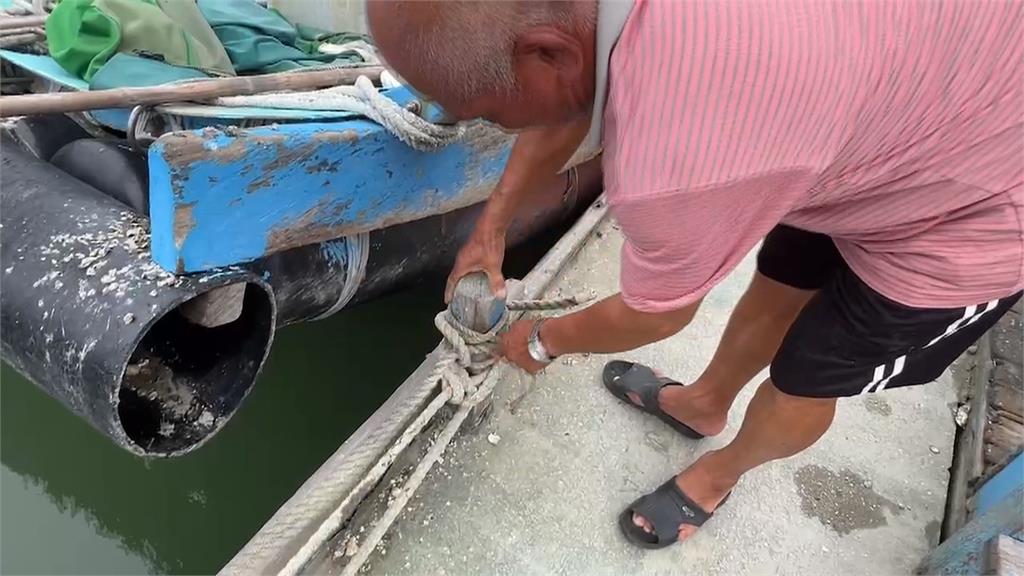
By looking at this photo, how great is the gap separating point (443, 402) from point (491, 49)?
3.79 ft

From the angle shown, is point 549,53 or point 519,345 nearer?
point 549,53

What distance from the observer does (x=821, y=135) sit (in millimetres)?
996

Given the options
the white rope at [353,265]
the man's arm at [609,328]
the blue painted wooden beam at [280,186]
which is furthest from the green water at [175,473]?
the man's arm at [609,328]

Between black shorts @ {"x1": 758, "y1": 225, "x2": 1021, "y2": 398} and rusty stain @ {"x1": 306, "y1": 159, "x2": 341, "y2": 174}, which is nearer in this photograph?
black shorts @ {"x1": 758, "y1": 225, "x2": 1021, "y2": 398}

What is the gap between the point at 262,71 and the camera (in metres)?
2.28

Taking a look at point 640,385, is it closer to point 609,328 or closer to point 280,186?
point 609,328

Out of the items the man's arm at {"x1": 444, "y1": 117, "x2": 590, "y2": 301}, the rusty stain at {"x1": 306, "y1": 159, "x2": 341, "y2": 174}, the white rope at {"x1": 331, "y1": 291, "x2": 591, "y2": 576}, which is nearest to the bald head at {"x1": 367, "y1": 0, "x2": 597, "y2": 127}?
the man's arm at {"x1": 444, "y1": 117, "x2": 590, "y2": 301}

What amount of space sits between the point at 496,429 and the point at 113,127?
1.34m

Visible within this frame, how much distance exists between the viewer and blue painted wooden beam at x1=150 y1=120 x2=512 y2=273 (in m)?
1.48

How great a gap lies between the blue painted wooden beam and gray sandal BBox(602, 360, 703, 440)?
781 mm

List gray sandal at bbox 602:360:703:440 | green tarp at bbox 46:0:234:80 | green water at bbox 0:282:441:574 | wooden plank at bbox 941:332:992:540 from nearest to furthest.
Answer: green tarp at bbox 46:0:234:80, wooden plank at bbox 941:332:992:540, gray sandal at bbox 602:360:703:440, green water at bbox 0:282:441:574

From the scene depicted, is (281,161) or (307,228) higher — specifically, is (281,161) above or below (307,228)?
above

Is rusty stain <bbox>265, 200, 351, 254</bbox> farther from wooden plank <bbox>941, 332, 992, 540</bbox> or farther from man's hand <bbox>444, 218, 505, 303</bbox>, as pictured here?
wooden plank <bbox>941, 332, 992, 540</bbox>

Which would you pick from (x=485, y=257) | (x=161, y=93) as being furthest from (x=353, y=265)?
(x=161, y=93)
